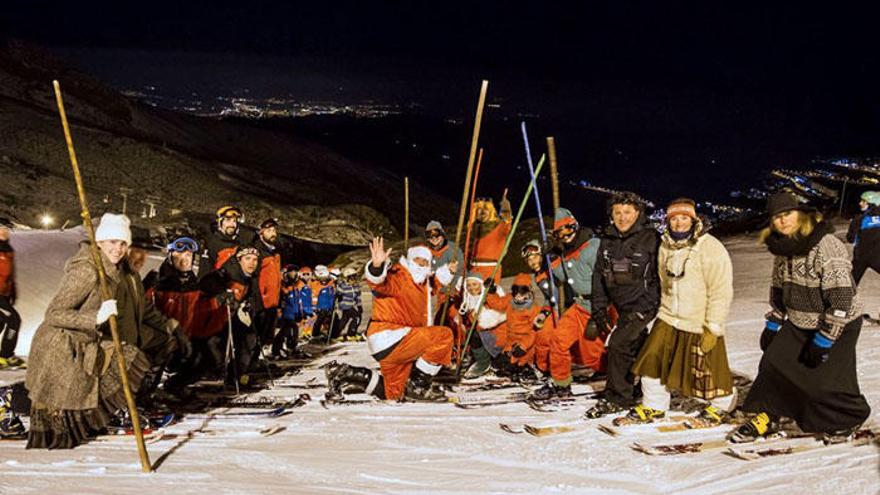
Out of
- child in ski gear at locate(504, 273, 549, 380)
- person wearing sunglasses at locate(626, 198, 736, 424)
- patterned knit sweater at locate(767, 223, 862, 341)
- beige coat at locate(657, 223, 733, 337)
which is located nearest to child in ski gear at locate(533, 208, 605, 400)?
child in ski gear at locate(504, 273, 549, 380)


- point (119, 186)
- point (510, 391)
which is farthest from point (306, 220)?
point (510, 391)

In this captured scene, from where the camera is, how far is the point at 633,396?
659 cm

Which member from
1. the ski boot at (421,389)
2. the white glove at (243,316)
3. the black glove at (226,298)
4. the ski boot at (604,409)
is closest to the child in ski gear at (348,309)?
the white glove at (243,316)

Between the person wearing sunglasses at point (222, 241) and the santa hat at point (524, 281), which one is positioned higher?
the person wearing sunglasses at point (222, 241)

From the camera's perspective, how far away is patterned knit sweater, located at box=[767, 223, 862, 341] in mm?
4953

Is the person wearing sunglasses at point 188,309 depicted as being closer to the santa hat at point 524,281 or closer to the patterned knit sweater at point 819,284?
the santa hat at point 524,281

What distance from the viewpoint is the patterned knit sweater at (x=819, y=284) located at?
16.3 ft

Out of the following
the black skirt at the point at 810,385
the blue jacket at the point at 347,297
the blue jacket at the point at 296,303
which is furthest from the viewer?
the blue jacket at the point at 347,297

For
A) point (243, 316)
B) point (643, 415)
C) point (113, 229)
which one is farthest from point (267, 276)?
point (643, 415)

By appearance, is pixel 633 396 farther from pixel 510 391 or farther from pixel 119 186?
pixel 119 186

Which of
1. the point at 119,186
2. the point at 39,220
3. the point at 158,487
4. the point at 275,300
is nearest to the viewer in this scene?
the point at 158,487

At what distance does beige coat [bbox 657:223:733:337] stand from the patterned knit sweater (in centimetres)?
38

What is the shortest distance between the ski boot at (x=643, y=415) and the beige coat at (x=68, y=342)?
12.7 ft

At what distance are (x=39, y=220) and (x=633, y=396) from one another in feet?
65.0
